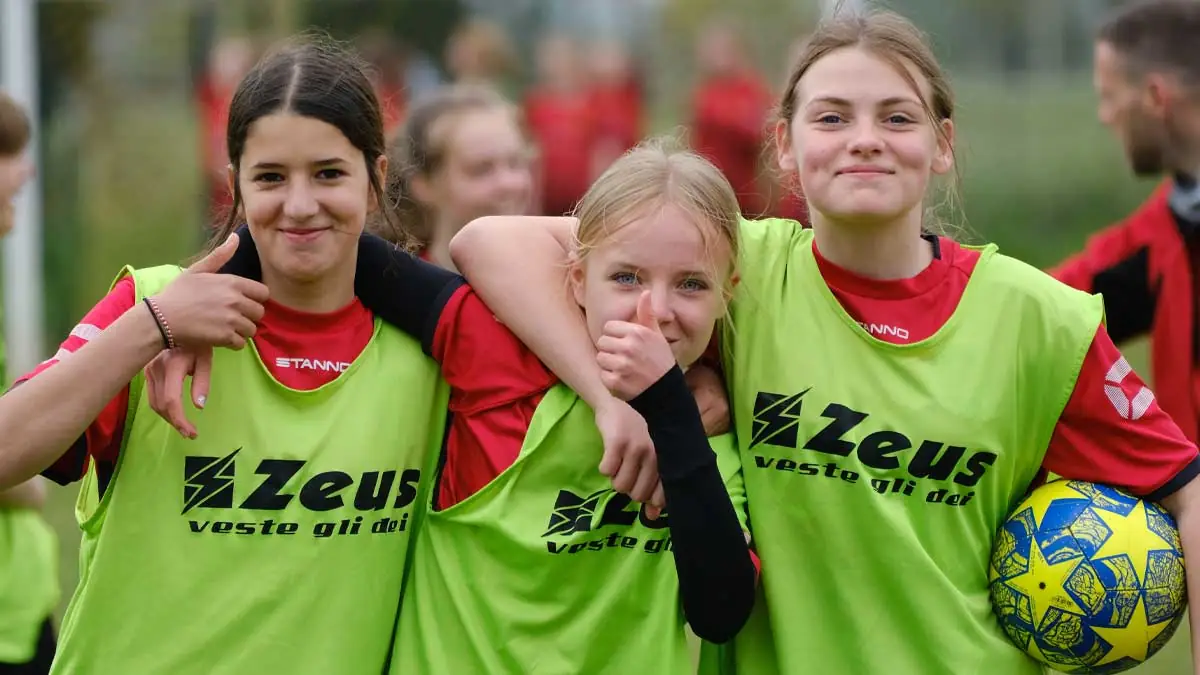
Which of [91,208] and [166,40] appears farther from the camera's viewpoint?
[166,40]

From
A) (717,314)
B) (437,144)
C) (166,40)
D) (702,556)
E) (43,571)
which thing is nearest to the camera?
(702,556)

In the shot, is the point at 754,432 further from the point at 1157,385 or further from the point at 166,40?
the point at 166,40

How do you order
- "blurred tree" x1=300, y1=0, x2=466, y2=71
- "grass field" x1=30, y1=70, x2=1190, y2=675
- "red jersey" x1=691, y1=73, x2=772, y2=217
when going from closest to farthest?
"grass field" x1=30, y1=70, x2=1190, y2=675
"red jersey" x1=691, y1=73, x2=772, y2=217
"blurred tree" x1=300, y1=0, x2=466, y2=71

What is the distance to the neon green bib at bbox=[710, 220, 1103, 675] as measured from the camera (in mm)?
3273

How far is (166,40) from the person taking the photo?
46.2 ft

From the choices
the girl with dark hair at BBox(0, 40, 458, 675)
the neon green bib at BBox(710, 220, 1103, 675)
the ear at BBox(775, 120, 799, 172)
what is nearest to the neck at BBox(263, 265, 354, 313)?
the girl with dark hair at BBox(0, 40, 458, 675)

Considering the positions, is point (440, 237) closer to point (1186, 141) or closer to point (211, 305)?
point (211, 305)

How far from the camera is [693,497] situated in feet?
9.83

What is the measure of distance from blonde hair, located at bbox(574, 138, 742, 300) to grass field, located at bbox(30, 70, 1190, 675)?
29.4 feet

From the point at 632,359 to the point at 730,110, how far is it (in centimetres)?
1088

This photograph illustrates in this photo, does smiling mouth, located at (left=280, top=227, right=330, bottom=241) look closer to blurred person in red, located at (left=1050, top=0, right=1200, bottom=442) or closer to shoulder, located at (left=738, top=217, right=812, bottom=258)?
shoulder, located at (left=738, top=217, right=812, bottom=258)

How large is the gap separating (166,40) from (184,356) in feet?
38.4

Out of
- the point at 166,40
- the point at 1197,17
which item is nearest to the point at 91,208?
the point at 166,40

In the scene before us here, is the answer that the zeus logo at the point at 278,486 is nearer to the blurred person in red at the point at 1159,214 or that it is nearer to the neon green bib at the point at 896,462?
the neon green bib at the point at 896,462
